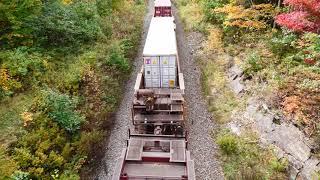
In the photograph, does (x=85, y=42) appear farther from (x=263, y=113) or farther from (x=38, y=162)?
(x=263, y=113)

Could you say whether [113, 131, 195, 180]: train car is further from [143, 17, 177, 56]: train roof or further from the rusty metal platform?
[143, 17, 177, 56]: train roof

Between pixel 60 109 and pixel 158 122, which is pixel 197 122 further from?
pixel 60 109

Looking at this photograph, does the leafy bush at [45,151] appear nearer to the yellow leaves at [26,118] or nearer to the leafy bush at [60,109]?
the yellow leaves at [26,118]

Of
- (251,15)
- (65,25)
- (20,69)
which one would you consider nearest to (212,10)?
(251,15)

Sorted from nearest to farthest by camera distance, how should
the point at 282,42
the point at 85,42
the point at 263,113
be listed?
the point at 263,113, the point at 282,42, the point at 85,42

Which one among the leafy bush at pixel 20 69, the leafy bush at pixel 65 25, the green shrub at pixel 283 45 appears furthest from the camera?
the leafy bush at pixel 65 25

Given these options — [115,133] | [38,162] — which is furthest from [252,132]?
[38,162]

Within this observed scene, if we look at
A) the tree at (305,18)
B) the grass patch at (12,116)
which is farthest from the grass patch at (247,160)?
the grass patch at (12,116)
